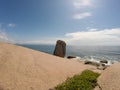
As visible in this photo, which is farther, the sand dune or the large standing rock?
the large standing rock

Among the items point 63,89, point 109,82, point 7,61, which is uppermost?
point 7,61

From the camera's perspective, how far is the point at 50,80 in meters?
9.94

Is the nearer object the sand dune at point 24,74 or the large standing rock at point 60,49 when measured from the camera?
the sand dune at point 24,74

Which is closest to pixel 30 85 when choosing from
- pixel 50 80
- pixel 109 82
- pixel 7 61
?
pixel 50 80

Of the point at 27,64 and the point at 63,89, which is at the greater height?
the point at 27,64

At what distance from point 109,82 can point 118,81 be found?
0.54 m

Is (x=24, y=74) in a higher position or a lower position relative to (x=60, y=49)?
lower

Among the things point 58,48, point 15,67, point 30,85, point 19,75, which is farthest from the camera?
point 58,48

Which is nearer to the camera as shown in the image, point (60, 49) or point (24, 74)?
point (24, 74)

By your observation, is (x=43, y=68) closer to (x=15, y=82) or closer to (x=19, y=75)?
(x=19, y=75)

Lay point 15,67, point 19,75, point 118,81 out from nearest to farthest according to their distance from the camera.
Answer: point 118,81
point 19,75
point 15,67

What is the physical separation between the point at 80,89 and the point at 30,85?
345 cm

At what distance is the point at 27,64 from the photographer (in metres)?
11.6

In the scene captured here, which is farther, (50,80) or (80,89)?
(50,80)
